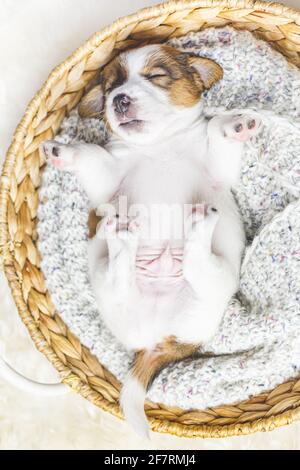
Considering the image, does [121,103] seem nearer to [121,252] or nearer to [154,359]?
[121,252]

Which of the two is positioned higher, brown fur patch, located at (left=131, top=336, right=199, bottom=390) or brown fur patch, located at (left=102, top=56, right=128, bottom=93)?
brown fur patch, located at (left=102, top=56, right=128, bottom=93)

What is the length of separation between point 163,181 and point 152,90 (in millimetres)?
→ 269

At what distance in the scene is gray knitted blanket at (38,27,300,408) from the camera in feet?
6.08

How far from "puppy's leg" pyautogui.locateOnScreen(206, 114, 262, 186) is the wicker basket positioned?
31 cm

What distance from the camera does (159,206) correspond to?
70.8 inches

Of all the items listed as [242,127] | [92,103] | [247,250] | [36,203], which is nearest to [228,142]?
[242,127]

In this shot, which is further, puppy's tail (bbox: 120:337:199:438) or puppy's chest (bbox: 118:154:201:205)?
puppy's chest (bbox: 118:154:201:205)

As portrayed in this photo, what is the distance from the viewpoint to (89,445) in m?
2.21

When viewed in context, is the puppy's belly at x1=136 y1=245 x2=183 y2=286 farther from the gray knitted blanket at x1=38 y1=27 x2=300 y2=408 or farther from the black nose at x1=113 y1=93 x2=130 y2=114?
the black nose at x1=113 y1=93 x2=130 y2=114

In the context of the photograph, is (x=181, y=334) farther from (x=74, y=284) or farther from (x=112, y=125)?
(x=112, y=125)

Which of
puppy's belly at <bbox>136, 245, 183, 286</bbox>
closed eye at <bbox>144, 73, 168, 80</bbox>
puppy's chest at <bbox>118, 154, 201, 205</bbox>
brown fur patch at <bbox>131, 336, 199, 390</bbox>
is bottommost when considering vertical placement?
brown fur patch at <bbox>131, 336, 199, 390</bbox>

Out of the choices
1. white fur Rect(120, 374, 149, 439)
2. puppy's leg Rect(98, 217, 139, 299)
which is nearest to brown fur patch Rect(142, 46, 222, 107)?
puppy's leg Rect(98, 217, 139, 299)

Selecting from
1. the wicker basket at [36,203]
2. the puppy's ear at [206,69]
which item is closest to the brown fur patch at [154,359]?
the wicker basket at [36,203]

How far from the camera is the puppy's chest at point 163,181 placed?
5.94 feet
